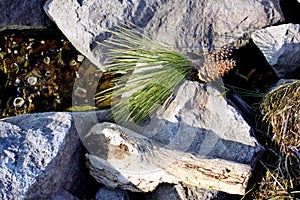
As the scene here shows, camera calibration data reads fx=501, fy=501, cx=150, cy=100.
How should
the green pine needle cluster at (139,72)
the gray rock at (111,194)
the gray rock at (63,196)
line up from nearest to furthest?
1. the gray rock at (63,196)
2. the gray rock at (111,194)
3. the green pine needle cluster at (139,72)

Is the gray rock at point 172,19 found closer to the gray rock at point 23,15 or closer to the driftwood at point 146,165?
the gray rock at point 23,15

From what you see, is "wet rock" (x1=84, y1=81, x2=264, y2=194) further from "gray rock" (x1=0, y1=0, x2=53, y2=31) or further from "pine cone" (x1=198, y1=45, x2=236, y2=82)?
"gray rock" (x1=0, y1=0, x2=53, y2=31)

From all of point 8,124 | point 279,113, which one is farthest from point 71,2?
point 279,113

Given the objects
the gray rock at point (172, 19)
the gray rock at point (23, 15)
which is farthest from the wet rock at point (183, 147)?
the gray rock at point (23, 15)

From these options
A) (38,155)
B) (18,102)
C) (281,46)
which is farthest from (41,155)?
(281,46)

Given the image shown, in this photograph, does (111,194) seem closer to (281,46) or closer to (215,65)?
(215,65)

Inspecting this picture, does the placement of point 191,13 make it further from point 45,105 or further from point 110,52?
point 45,105
